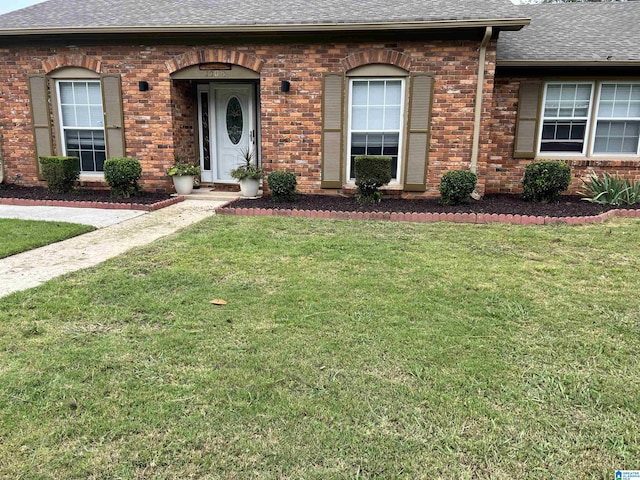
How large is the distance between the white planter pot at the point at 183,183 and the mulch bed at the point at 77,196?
0.26 metres

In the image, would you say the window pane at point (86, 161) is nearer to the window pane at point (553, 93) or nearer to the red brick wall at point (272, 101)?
the red brick wall at point (272, 101)

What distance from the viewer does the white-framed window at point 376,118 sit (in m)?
8.65

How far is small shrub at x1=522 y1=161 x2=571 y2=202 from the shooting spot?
800cm

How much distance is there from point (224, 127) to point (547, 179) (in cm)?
652

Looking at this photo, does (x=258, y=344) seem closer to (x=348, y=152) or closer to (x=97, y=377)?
(x=97, y=377)

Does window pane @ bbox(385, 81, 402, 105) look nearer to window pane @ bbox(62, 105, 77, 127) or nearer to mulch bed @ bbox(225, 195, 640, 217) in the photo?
mulch bed @ bbox(225, 195, 640, 217)

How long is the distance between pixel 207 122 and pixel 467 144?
5.46m

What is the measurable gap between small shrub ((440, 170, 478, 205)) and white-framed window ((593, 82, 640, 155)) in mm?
3492

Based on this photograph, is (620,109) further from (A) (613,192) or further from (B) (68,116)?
(B) (68,116)

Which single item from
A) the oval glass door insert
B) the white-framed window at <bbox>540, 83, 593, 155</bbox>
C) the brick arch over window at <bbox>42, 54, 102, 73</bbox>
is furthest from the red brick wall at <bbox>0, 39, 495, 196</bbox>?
the white-framed window at <bbox>540, 83, 593, 155</bbox>

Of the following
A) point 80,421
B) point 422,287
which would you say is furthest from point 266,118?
point 80,421

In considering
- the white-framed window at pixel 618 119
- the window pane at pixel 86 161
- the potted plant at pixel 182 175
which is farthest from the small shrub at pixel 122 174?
the white-framed window at pixel 618 119

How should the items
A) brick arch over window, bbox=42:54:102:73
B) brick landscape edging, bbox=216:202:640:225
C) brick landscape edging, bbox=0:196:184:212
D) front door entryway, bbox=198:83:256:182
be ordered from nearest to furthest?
brick landscape edging, bbox=216:202:640:225
brick landscape edging, bbox=0:196:184:212
brick arch over window, bbox=42:54:102:73
front door entryway, bbox=198:83:256:182

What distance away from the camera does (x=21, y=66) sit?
373 inches
